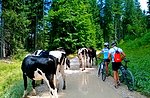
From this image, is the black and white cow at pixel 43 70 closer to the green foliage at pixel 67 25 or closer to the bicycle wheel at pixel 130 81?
the bicycle wheel at pixel 130 81

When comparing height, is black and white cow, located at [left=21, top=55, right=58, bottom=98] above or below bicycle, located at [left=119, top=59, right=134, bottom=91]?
above

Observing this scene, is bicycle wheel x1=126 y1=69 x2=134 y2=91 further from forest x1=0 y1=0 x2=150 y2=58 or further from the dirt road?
forest x1=0 y1=0 x2=150 y2=58

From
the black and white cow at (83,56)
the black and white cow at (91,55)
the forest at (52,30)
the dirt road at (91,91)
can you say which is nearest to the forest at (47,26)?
the forest at (52,30)

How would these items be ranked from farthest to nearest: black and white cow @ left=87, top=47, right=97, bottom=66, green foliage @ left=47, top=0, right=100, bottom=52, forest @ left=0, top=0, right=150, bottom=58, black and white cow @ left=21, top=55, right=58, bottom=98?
green foliage @ left=47, top=0, right=100, bottom=52 < forest @ left=0, top=0, right=150, bottom=58 < black and white cow @ left=87, top=47, right=97, bottom=66 < black and white cow @ left=21, top=55, right=58, bottom=98

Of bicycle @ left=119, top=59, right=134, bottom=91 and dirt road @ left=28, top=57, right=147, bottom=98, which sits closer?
dirt road @ left=28, top=57, right=147, bottom=98

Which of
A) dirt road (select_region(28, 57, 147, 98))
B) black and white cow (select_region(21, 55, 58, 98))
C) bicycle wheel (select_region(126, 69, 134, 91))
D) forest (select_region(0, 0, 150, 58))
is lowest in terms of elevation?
dirt road (select_region(28, 57, 147, 98))

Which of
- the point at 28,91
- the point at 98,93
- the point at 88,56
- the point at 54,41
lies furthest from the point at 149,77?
the point at 54,41

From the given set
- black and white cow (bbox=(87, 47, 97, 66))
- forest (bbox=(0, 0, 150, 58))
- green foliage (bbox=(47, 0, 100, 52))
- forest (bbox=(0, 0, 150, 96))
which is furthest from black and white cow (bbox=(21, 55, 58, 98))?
green foliage (bbox=(47, 0, 100, 52))

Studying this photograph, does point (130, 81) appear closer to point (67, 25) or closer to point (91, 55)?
point (91, 55)

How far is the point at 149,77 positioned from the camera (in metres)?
15.0

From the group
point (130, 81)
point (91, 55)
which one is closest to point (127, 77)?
point (130, 81)

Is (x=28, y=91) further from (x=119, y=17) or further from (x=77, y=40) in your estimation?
(x=119, y=17)

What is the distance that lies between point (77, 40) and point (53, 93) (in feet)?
129

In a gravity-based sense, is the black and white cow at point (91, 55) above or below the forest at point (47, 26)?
below
